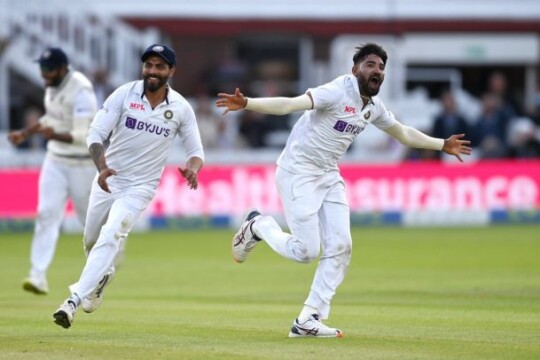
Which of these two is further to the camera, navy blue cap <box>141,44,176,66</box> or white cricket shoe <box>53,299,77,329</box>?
navy blue cap <box>141,44,176,66</box>

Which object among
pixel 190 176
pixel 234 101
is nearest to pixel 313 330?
pixel 190 176

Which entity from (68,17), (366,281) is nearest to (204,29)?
(68,17)

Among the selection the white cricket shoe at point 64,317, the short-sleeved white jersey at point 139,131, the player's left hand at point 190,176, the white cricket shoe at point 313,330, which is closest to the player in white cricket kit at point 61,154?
the short-sleeved white jersey at point 139,131

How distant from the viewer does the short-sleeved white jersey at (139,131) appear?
421 inches

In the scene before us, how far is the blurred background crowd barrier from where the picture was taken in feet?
77.2

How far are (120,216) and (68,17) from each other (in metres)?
17.8

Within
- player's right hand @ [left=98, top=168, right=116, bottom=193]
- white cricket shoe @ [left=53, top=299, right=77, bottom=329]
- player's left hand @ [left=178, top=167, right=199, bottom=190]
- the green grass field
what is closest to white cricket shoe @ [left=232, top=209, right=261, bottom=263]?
the green grass field

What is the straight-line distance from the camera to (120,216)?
10617mm

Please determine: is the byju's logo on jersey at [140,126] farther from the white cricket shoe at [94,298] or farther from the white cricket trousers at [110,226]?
the white cricket shoe at [94,298]

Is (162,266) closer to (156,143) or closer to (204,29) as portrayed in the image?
(156,143)

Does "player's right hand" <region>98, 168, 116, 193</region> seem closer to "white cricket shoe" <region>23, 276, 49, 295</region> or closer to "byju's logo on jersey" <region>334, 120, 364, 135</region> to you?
"byju's logo on jersey" <region>334, 120, 364, 135</region>

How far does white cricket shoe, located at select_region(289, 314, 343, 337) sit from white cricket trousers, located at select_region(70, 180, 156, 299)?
148 centimetres

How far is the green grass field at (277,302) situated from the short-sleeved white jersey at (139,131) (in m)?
1.19

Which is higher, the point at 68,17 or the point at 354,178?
the point at 68,17
